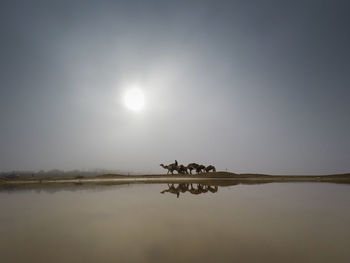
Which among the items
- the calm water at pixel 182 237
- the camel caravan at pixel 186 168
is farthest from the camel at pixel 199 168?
the calm water at pixel 182 237

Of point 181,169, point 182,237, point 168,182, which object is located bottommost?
point 182,237

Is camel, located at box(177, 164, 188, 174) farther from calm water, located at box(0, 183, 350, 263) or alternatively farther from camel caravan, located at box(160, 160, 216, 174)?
calm water, located at box(0, 183, 350, 263)

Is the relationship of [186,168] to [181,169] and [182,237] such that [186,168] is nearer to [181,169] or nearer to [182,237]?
[181,169]

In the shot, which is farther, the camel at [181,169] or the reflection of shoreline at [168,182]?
the camel at [181,169]

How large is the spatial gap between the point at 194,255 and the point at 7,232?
184 inches

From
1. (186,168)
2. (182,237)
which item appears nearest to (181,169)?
(186,168)

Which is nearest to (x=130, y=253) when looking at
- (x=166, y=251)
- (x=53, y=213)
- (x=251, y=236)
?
(x=166, y=251)

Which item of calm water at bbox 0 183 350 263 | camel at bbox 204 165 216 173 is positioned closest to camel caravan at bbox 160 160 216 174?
camel at bbox 204 165 216 173

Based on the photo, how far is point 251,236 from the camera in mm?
4836

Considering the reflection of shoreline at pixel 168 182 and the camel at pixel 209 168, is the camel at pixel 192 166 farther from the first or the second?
the reflection of shoreline at pixel 168 182

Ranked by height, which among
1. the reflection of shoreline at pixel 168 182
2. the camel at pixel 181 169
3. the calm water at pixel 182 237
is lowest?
the calm water at pixel 182 237

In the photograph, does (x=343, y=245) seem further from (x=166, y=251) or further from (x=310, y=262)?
(x=166, y=251)

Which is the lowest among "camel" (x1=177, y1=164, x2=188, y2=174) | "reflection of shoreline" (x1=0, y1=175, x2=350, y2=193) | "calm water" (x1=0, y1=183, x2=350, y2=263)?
"calm water" (x1=0, y1=183, x2=350, y2=263)

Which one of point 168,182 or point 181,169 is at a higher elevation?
point 181,169
